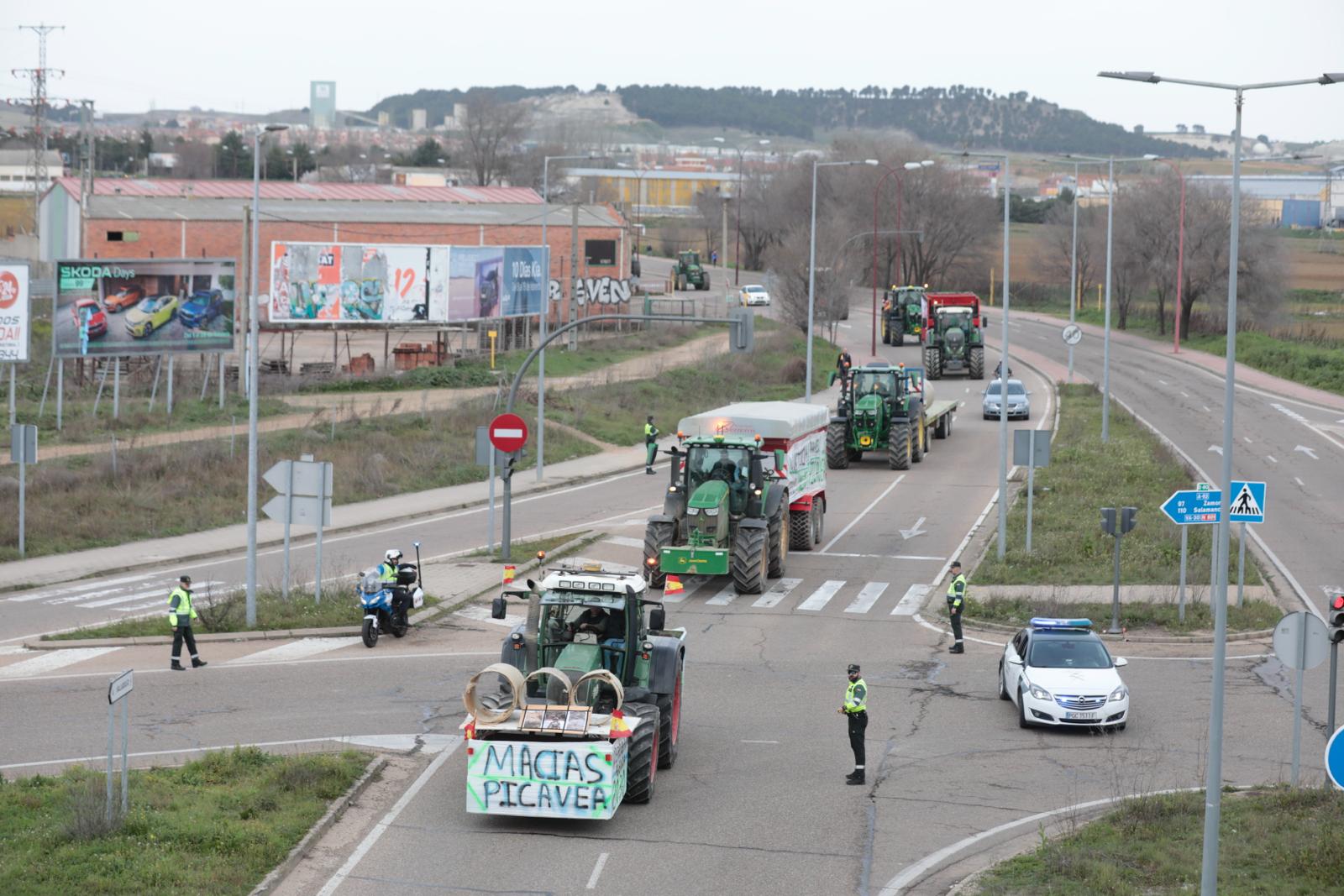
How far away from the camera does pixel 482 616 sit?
25984 mm

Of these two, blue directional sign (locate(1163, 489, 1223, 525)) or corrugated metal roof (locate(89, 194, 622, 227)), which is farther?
corrugated metal roof (locate(89, 194, 622, 227))

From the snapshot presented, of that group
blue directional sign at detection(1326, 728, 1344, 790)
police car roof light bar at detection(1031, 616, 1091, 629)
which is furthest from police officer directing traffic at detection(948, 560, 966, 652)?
blue directional sign at detection(1326, 728, 1344, 790)

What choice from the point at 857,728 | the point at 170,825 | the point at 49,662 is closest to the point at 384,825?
the point at 170,825

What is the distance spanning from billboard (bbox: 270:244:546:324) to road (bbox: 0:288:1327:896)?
29394mm

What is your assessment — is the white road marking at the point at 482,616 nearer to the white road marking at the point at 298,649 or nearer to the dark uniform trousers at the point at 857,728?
the white road marking at the point at 298,649

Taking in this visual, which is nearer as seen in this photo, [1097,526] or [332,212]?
[1097,526]

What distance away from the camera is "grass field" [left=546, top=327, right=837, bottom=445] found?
51344 millimetres

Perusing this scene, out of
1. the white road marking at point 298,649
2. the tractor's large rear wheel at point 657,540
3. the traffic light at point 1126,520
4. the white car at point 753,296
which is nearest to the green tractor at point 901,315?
the white car at point 753,296

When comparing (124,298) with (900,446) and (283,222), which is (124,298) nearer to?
(900,446)

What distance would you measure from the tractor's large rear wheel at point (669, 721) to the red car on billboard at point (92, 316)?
33298 millimetres

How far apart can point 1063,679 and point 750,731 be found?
13.8 feet

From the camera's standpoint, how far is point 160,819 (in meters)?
14.0

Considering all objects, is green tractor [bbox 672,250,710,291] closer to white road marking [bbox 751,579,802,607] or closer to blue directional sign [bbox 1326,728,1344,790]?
white road marking [bbox 751,579,802,607]

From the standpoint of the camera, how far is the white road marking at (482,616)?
2536cm
